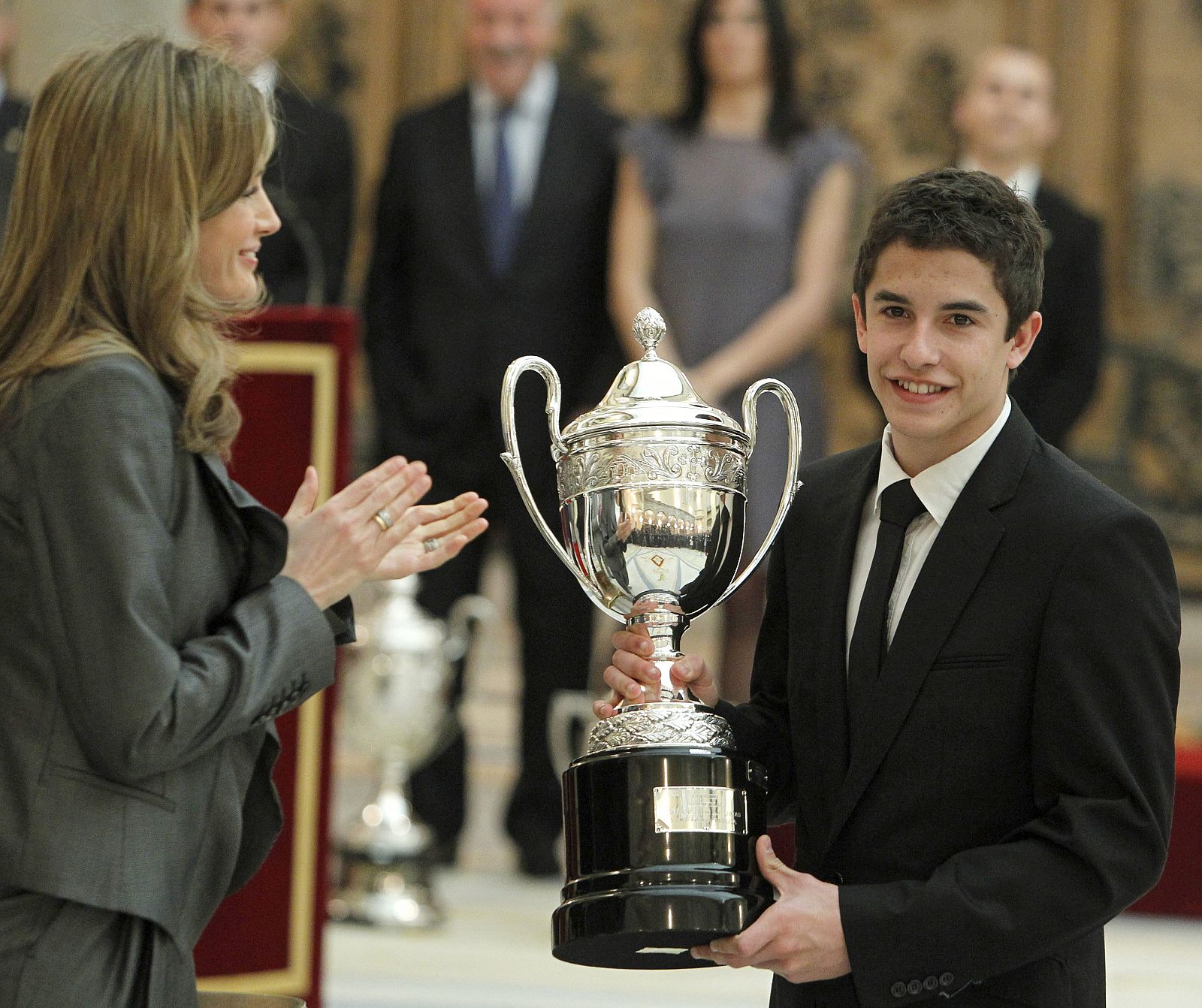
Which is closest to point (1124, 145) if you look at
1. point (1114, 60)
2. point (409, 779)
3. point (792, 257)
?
point (1114, 60)

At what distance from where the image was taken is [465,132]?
18.2 ft

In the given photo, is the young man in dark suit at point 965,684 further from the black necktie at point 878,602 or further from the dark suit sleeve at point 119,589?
the dark suit sleeve at point 119,589

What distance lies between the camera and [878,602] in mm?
2248

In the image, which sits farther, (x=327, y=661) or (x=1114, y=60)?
(x=1114, y=60)

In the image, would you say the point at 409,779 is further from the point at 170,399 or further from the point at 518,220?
the point at 170,399

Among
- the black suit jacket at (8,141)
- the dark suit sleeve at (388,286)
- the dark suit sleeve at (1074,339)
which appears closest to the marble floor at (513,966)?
the dark suit sleeve at (388,286)

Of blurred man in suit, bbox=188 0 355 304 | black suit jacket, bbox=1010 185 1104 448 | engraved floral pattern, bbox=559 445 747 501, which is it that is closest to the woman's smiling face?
engraved floral pattern, bbox=559 445 747 501

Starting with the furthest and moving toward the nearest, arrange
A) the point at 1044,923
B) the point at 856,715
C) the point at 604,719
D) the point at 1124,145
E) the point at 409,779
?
the point at 1124,145 < the point at 409,779 < the point at 604,719 < the point at 856,715 < the point at 1044,923

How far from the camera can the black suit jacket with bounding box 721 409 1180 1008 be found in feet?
6.79

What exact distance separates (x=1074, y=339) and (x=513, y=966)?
7.51 ft

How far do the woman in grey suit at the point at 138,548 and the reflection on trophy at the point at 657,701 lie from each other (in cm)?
17

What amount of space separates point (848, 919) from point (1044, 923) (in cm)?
20

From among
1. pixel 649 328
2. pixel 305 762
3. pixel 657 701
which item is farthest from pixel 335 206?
pixel 657 701

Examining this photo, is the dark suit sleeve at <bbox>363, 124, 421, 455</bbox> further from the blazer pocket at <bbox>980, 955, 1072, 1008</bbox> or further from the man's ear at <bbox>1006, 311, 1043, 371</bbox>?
the blazer pocket at <bbox>980, 955, 1072, 1008</bbox>
